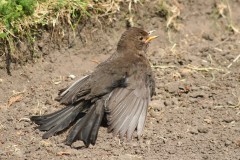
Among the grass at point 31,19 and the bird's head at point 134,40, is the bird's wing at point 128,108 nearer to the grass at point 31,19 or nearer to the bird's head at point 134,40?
the bird's head at point 134,40

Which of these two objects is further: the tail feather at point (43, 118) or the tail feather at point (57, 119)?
the tail feather at point (43, 118)

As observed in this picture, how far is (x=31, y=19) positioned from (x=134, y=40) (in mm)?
1506

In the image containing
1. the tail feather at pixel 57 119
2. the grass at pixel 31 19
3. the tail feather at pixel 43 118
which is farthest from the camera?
the grass at pixel 31 19

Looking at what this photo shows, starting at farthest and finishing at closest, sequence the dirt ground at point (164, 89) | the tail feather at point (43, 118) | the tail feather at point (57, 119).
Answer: the tail feather at point (43, 118)
the tail feather at point (57, 119)
the dirt ground at point (164, 89)

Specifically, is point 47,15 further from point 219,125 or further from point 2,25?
point 219,125

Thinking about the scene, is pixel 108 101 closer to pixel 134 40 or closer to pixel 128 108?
pixel 128 108

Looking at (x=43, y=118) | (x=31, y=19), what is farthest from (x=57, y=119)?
(x=31, y=19)

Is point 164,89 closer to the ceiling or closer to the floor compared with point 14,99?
closer to the ceiling

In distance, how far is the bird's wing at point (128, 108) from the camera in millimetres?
7500

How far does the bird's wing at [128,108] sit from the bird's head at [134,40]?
846mm

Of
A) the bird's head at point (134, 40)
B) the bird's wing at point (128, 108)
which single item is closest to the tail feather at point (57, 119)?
the bird's wing at point (128, 108)

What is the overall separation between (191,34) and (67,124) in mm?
3417

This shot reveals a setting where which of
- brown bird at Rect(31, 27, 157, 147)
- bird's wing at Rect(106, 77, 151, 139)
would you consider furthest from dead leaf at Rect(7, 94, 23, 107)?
bird's wing at Rect(106, 77, 151, 139)

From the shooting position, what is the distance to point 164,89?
8.47 m
